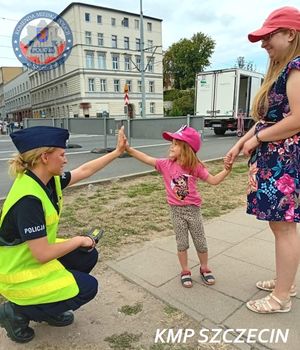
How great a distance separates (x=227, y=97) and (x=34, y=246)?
19069 millimetres

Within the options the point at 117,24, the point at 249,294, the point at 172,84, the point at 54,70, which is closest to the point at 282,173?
the point at 249,294

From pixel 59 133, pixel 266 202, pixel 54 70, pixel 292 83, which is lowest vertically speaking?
pixel 266 202

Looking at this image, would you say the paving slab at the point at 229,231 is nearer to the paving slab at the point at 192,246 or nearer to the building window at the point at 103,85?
the paving slab at the point at 192,246

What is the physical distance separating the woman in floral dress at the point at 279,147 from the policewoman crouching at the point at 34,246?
48.4 inches

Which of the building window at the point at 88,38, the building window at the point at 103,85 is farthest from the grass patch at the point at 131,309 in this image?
the building window at the point at 88,38

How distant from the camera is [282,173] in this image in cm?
222

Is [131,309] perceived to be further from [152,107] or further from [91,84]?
[152,107]

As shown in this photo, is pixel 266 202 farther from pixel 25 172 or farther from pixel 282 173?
pixel 25 172

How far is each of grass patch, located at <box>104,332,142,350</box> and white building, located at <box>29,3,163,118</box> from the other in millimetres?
46632

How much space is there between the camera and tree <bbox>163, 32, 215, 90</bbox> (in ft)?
194

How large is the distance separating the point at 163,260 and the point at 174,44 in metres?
63.1

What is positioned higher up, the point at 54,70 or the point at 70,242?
the point at 54,70

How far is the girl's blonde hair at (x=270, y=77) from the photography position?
215cm

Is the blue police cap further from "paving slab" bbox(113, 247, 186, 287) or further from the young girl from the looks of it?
"paving slab" bbox(113, 247, 186, 287)
